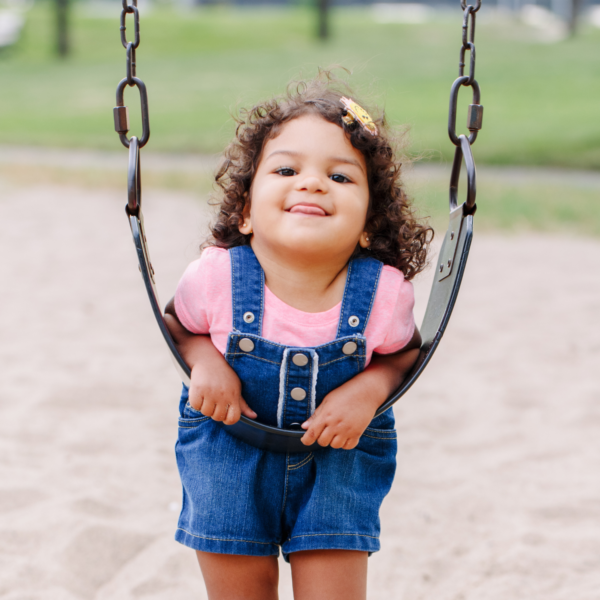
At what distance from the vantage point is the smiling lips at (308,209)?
152 centimetres

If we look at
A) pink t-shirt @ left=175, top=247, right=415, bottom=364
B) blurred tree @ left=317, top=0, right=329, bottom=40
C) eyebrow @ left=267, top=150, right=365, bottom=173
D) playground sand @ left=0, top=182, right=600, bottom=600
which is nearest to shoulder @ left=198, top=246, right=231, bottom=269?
pink t-shirt @ left=175, top=247, right=415, bottom=364

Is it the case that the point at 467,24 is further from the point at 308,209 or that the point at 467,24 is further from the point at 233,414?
the point at 233,414

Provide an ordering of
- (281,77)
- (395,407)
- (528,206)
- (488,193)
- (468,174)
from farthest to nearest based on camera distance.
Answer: (281,77) < (488,193) < (528,206) < (395,407) < (468,174)

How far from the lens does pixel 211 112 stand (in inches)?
605

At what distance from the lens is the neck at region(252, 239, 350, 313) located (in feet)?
5.24

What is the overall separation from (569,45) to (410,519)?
25.3m

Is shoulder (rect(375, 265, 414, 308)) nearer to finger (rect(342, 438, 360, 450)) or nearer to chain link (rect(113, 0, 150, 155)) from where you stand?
finger (rect(342, 438, 360, 450))

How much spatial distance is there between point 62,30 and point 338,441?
85.5ft

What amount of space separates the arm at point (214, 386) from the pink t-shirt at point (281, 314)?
0.03m

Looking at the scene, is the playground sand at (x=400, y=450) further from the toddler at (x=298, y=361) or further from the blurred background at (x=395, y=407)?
the toddler at (x=298, y=361)

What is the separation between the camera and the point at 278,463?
5.24ft

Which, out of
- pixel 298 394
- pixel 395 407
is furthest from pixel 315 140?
pixel 395 407

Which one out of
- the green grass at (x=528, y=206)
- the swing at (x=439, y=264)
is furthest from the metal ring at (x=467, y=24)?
the green grass at (x=528, y=206)

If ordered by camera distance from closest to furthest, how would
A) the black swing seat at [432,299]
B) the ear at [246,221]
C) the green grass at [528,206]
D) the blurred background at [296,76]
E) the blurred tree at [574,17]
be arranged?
1. the black swing seat at [432,299]
2. the ear at [246,221]
3. the green grass at [528,206]
4. the blurred background at [296,76]
5. the blurred tree at [574,17]
